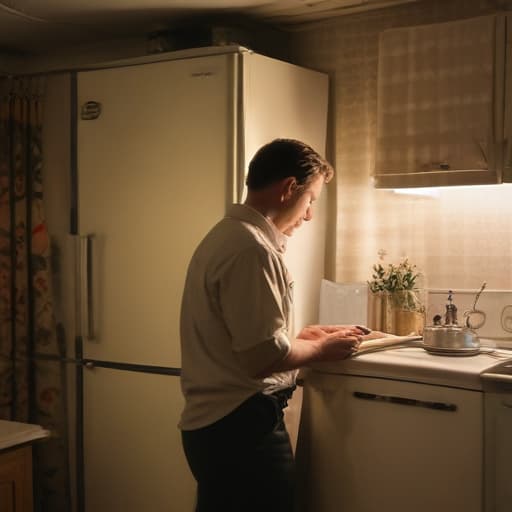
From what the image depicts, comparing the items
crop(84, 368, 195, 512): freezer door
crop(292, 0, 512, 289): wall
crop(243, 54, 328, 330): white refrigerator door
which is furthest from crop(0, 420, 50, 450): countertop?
crop(292, 0, 512, 289): wall

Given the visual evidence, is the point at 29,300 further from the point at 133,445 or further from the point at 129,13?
the point at 129,13

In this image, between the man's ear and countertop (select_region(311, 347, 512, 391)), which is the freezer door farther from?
the man's ear

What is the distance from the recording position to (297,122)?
2.88 metres

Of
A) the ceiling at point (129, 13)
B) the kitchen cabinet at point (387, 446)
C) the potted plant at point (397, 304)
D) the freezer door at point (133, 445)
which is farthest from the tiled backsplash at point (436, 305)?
the ceiling at point (129, 13)

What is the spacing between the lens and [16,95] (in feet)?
10.4

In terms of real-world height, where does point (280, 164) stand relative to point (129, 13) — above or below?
below

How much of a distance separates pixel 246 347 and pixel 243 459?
0.98ft

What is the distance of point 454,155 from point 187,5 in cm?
107

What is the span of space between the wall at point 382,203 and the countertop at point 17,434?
1304 mm

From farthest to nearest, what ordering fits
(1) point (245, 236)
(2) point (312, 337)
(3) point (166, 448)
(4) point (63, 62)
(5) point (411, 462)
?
(4) point (63, 62) → (3) point (166, 448) → (2) point (312, 337) → (5) point (411, 462) → (1) point (245, 236)

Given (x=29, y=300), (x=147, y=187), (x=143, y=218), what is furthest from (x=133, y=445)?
(x=147, y=187)

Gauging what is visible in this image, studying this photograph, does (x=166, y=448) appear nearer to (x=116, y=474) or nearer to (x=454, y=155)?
(x=116, y=474)

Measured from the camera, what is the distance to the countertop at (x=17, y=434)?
2119 millimetres

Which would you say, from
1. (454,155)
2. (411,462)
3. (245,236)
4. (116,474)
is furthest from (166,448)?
(454,155)
